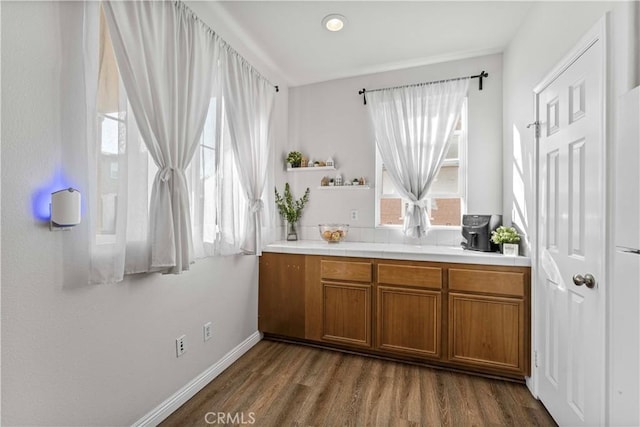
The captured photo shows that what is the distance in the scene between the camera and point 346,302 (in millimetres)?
2537

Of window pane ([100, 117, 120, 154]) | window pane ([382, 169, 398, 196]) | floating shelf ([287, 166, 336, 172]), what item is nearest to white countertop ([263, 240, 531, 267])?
window pane ([382, 169, 398, 196])

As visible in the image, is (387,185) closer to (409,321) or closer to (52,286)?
(409,321)

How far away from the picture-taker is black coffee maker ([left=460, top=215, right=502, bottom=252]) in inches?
92.6

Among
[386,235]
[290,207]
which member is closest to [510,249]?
[386,235]

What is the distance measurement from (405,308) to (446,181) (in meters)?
1.33

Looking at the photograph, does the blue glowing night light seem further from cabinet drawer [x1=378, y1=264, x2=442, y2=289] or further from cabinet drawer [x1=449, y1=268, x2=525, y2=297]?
cabinet drawer [x1=449, y1=268, x2=525, y2=297]

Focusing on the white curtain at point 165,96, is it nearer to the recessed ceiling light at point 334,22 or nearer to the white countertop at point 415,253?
the recessed ceiling light at point 334,22

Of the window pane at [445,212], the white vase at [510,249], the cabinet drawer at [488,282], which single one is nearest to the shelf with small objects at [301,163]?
the window pane at [445,212]

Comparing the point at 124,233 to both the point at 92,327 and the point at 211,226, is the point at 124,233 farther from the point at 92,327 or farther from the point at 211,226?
the point at 211,226

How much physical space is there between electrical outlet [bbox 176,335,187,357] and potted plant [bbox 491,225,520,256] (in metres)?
2.37

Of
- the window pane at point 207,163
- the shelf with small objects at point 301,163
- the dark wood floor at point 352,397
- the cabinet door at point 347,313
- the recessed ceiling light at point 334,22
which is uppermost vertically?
the recessed ceiling light at point 334,22

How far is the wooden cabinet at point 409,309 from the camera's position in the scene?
2.28 meters

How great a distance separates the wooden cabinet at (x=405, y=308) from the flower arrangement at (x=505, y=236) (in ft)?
0.74

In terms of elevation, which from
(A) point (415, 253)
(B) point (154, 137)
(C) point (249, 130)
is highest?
(C) point (249, 130)
